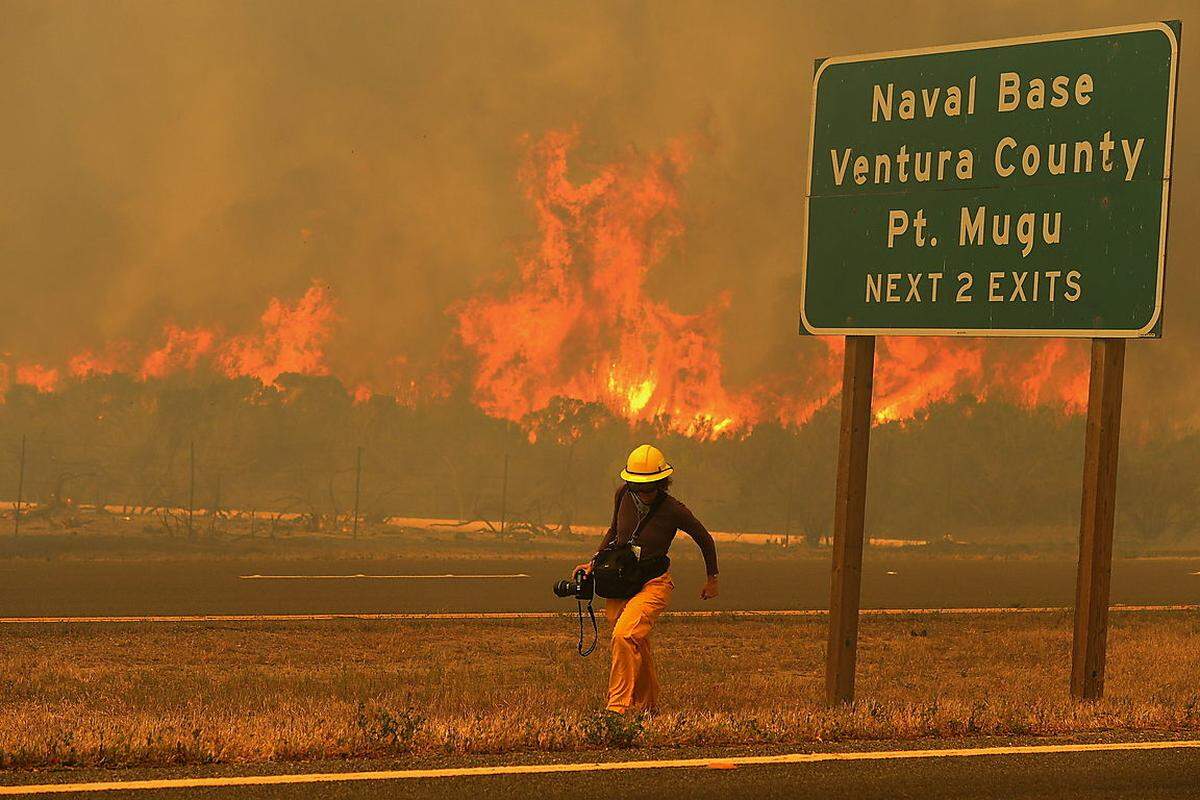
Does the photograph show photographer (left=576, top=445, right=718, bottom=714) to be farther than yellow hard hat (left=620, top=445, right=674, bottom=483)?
No

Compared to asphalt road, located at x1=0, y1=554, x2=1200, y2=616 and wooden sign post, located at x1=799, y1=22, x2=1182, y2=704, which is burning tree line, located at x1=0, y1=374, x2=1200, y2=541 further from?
wooden sign post, located at x1=799, y1=22, x2=1182, y2=704

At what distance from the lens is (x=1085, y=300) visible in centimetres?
1050

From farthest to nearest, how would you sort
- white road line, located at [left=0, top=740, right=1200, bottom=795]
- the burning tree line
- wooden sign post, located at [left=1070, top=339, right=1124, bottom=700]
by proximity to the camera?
the burning tree line < wooden sign post, located at [left=1070, top=339, right=1124, bottom=700] < white road line, located at [left=0, top=740, right=1200, bottom=795]

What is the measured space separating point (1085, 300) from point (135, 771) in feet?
21.8

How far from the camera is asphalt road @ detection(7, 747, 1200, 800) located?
6.96 m

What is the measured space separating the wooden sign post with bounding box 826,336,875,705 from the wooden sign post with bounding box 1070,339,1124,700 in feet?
4.86

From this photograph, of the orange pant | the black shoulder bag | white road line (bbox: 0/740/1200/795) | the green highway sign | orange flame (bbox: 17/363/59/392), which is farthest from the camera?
orange flame (bbox: 17/363/59/392)

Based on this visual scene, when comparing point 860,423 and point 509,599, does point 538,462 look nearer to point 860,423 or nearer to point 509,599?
point 509,599

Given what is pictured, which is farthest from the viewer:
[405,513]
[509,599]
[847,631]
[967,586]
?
[405,513]

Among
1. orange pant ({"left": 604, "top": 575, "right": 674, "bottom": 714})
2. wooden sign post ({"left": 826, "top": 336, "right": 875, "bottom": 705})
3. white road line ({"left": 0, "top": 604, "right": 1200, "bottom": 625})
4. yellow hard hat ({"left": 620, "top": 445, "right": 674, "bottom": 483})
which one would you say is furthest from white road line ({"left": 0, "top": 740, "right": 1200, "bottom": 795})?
white road line ({"left": 0, "top": 604, "right": 1200, "bottom": 625})

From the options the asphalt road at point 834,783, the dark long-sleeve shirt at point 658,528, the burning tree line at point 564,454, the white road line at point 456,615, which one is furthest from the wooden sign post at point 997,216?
the burning tree line at point 564,454

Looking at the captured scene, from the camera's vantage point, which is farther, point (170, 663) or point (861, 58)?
point (170, 663)

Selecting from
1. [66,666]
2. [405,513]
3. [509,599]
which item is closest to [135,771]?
[66,666]

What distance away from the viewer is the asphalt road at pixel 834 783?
22.8 feet
